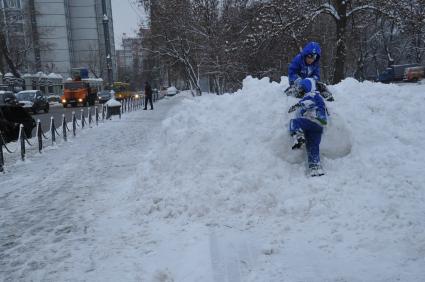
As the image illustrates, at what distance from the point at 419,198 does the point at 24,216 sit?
554 centimetres

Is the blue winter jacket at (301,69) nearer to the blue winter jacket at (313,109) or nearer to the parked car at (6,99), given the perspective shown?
the blue winter jacket at (313,109)

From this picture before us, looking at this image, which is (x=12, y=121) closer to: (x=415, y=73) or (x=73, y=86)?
(x=73, y=86)

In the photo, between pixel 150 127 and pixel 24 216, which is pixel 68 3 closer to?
pixel 150 127

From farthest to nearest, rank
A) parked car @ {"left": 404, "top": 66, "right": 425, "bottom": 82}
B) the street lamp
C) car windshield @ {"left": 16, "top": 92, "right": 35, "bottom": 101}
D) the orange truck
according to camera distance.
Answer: parked car @ {"left": 404, "top": 66, "right": 425, "bottom": 82} → the orange truck → car windshield @ {"left": 16, "top": 92, "right": 35, "bottom": 101} → the street lamp

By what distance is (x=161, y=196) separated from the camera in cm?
620

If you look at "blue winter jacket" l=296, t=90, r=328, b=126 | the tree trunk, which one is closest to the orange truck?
the tree trunk

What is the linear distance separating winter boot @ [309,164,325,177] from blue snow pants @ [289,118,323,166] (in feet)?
0.26

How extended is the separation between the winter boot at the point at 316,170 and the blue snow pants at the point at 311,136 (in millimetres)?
79

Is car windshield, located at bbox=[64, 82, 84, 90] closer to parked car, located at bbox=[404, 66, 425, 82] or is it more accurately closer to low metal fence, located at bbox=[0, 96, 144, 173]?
low metal fence, located at bbox=[0, 96, 144, 173]

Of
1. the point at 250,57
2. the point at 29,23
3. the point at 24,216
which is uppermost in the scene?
the point at 29,23

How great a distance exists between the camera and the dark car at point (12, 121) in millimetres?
13945

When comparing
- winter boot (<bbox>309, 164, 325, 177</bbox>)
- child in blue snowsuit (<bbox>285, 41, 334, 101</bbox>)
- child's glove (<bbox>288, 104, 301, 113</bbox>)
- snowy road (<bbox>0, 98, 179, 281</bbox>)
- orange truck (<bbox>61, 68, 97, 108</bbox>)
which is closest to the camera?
snowy road (<bbox>0, 98, 179, 281</bbox>)

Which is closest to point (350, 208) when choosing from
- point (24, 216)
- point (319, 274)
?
point (319, 274)

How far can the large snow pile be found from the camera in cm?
419
